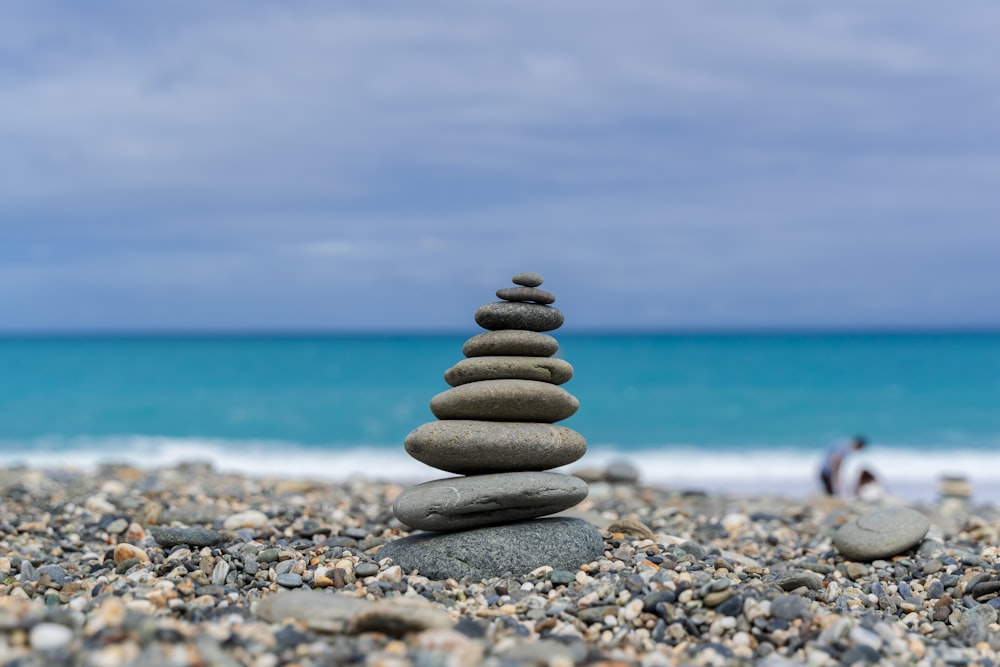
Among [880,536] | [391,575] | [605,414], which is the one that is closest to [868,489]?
[880,536]

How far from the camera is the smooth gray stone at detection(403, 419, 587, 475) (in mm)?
7281

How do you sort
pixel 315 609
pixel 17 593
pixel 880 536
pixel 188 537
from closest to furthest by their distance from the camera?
1. pixel 315 609
2. pixel 17 593
3. pixel 188 537
4. pixel 880 536

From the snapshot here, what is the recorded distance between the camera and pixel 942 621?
21.8 ft

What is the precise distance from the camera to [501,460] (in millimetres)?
7371

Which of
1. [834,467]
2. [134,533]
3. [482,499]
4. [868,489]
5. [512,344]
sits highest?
[512,344]

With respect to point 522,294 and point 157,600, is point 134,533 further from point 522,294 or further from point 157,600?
point 522,294

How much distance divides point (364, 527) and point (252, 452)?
61.1 ft

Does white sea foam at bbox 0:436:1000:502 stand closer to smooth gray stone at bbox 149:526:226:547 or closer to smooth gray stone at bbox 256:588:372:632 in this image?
smooth gray stone at bbox 149:526:226:547

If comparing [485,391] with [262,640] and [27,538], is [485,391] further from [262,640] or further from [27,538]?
[27,538]

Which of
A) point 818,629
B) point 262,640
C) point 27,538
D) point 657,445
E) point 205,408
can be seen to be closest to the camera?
point 262,640

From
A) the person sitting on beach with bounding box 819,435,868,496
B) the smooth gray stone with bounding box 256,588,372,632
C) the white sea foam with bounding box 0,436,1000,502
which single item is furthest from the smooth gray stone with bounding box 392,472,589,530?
the white sea foam with bounding box 0,436,1000,502

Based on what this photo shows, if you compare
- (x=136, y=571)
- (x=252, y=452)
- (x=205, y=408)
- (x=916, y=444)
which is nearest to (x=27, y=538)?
(x=136, y=571)

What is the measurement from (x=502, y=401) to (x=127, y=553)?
3.35 metres

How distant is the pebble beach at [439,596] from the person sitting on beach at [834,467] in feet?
22.4
